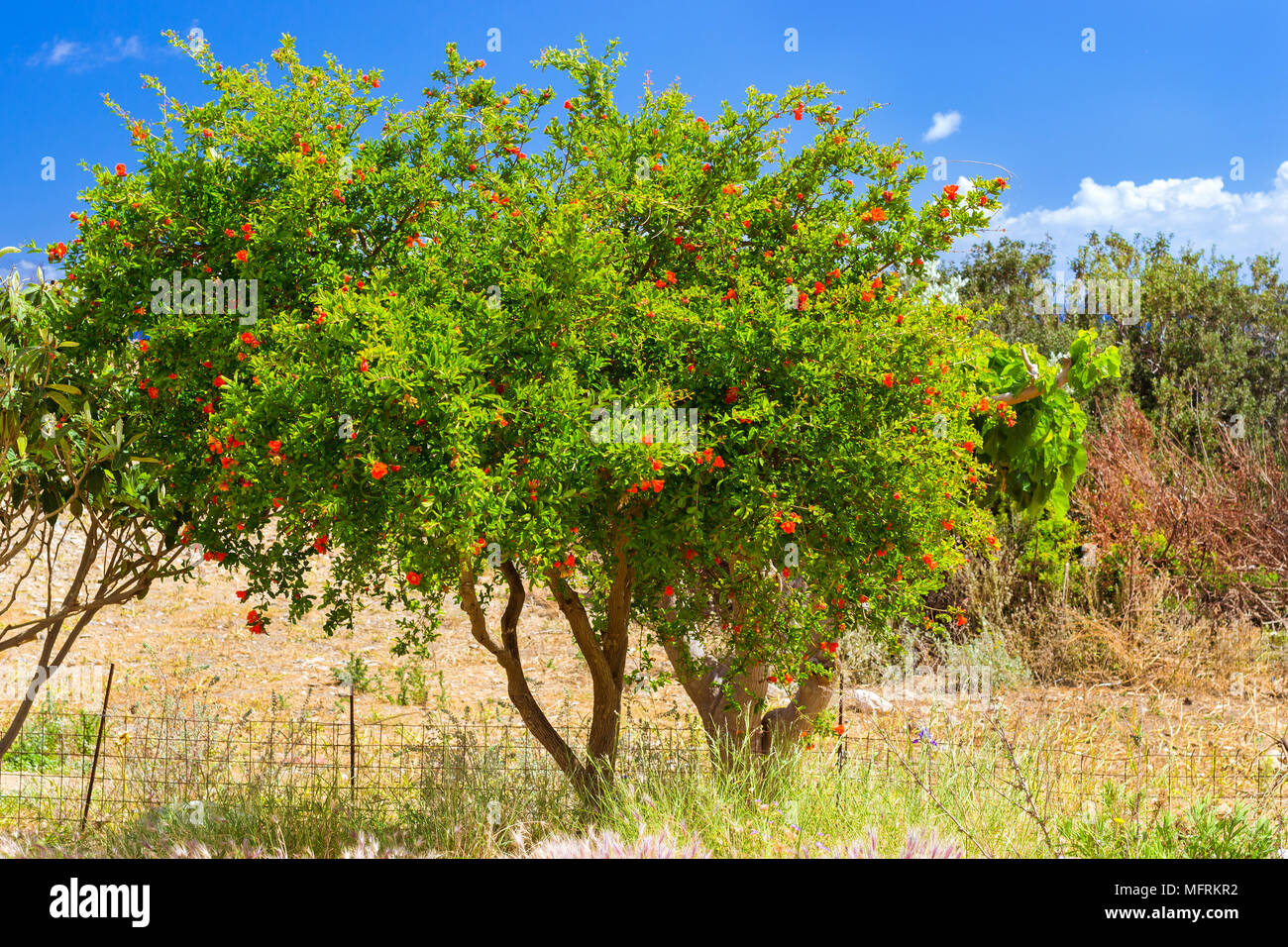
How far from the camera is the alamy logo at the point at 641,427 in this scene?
4367mm

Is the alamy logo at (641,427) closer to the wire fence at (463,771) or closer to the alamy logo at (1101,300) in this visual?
the wire fence at (463,771)

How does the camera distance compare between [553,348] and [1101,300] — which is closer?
[553,348]

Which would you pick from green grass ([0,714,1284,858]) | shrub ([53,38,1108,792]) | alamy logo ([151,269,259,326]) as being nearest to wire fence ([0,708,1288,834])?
green grass ([0,714,1284,858])

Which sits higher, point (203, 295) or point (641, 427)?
point (203, 295)

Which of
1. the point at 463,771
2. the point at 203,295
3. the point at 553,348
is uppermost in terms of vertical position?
the point at 203,295

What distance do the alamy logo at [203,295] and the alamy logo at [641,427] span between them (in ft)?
6.21

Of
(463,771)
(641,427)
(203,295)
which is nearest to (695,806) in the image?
(463,771)

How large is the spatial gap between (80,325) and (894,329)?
430cm

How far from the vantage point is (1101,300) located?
19969 mm
